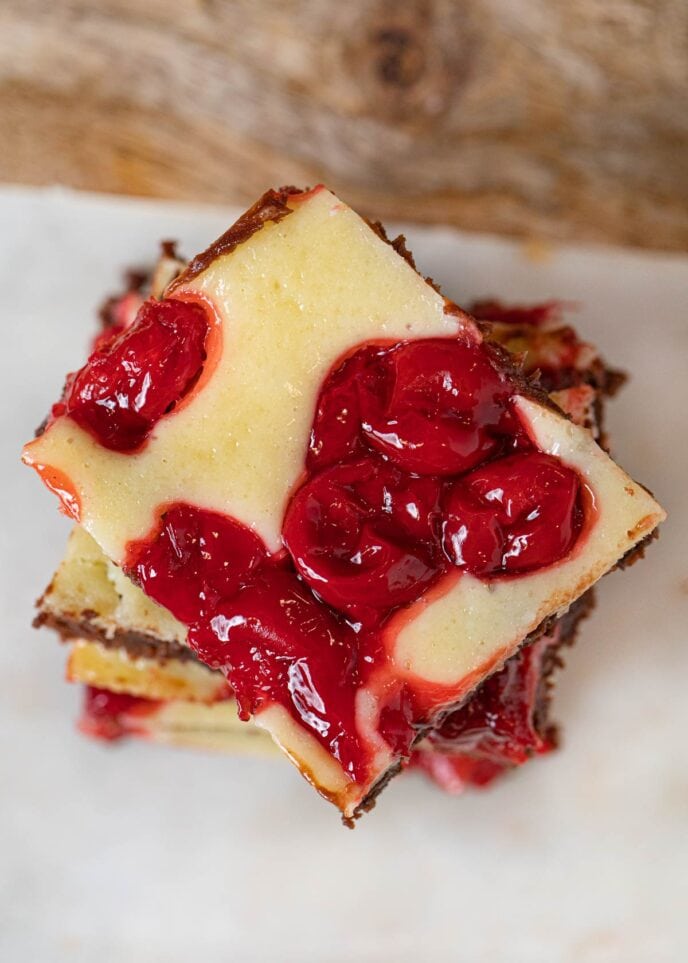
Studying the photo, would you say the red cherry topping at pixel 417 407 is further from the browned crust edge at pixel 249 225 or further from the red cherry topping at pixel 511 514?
the browned crust edge at pixel 249 225

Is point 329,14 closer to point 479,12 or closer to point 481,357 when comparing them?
point 479,12

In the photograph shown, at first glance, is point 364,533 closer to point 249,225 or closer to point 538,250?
point 249,225

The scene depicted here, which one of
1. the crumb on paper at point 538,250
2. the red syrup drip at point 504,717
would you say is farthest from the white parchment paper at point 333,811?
the red syrup drip at point 504,717

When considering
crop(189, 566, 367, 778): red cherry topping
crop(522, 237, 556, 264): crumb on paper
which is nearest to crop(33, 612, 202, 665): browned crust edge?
crop(189, 566, 367, 778): red cherry topping

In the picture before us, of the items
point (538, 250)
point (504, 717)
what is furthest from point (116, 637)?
point (538, 250)

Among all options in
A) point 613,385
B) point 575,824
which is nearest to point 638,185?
point 613,385

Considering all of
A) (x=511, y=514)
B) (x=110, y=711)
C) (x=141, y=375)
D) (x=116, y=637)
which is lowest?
(x=110, y=711)
